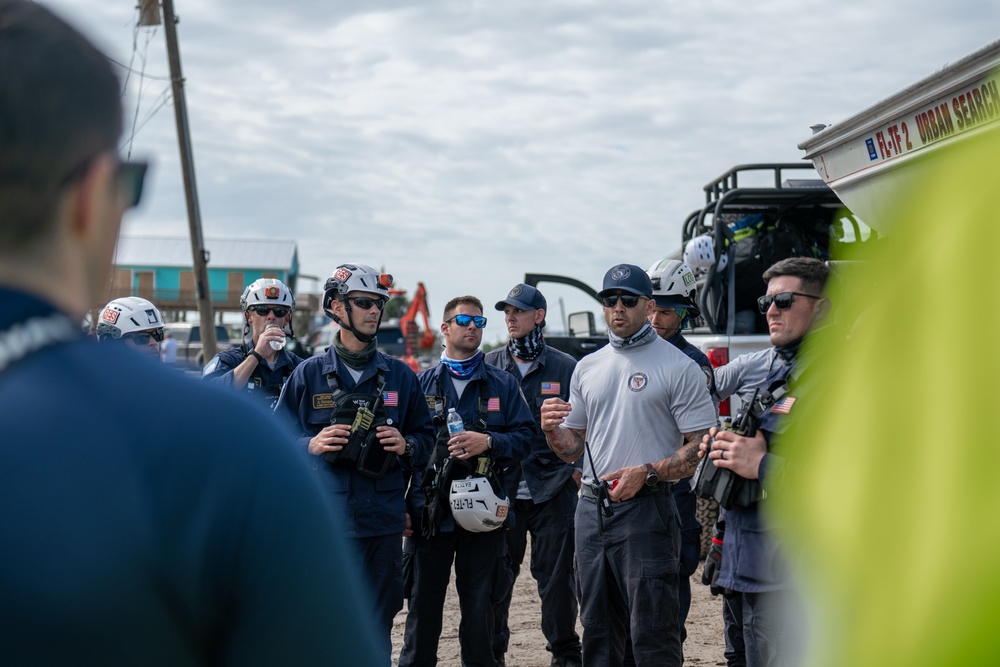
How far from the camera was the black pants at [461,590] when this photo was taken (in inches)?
236

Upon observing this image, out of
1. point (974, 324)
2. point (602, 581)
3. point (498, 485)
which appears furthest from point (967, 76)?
point (974, 324)

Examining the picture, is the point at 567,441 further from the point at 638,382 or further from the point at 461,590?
the point at 461,590

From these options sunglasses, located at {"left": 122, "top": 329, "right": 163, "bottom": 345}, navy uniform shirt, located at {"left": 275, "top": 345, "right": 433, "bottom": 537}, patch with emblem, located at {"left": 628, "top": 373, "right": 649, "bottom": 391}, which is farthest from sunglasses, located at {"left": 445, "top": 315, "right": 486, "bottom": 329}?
sunglasses, located at {"left": 122, "top": 329, "right": 163, "bottom": 345}

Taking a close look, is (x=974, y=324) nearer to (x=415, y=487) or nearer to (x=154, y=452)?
(x=154, y=452)

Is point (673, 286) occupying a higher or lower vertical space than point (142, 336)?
higher

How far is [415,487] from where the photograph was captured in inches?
242

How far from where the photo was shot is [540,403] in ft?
25.2

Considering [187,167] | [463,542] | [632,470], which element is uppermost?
[187,167]

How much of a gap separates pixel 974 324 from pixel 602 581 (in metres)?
4.59

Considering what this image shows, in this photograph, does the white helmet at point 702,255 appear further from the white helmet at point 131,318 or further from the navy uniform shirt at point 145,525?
the navy uniform shirt at point 145,525

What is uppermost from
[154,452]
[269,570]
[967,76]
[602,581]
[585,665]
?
[967,76]

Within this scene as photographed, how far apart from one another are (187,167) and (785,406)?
1472 centimetres

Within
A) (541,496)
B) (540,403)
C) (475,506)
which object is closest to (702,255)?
(540,403)

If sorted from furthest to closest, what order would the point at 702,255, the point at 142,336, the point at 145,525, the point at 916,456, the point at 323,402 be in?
the point at 702,255 < the point at 142,336 < the point at 323,402 < the point at 145,525 < the point at 916,456
